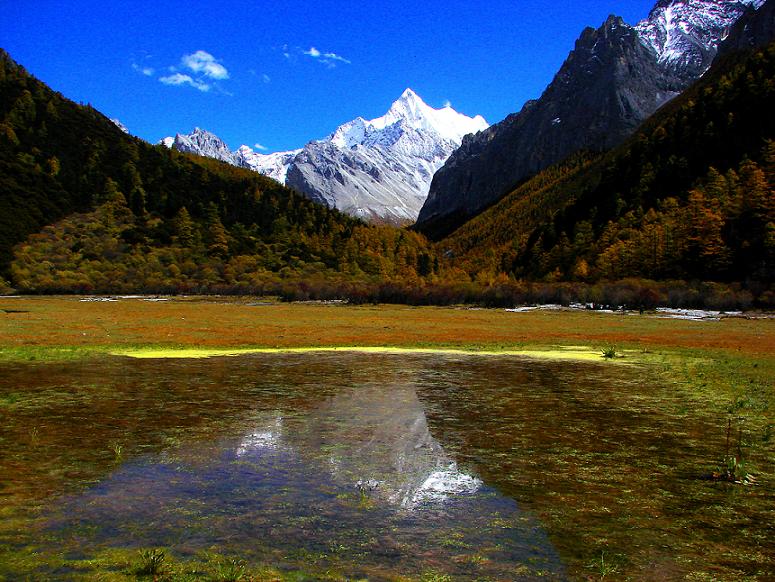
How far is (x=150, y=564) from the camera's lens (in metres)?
8.05

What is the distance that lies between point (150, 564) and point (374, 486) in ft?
17.3

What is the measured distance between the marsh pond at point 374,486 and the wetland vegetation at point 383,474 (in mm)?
55

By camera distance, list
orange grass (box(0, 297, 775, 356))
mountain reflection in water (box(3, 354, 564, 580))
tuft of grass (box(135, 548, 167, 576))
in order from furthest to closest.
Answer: orange grass (box(0, 297, 775, 356)), mountain reflection in water (box(3, 354, 564, 580)), tuft of grass (box(135, 548, 167, 576))

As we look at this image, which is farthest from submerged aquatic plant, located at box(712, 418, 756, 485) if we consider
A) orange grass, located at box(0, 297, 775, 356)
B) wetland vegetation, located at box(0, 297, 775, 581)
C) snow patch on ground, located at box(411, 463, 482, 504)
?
orange grass, located at box(0, 297, 775, 356)

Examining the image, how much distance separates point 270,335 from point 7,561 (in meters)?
43.6

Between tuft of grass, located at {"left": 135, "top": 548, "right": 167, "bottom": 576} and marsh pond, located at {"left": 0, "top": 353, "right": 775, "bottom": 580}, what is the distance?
0.36 ft

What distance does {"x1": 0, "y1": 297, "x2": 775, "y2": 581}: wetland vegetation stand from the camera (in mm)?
8680

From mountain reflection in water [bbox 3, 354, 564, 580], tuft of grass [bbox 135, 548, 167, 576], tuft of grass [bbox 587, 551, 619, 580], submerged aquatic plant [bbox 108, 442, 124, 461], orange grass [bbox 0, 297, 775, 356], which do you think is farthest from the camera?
orange grass [bbox 0, 297, 775, 356]

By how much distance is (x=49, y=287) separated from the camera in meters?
160

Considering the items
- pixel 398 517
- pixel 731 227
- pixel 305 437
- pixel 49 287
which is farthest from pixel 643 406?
pixel 49 287

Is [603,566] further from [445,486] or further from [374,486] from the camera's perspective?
[374,486]

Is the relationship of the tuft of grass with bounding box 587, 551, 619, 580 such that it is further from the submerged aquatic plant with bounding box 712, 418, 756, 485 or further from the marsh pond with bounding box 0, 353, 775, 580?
the submerged aquatic plant with bounding box 712, 418, 756, 485

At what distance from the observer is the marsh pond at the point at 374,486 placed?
28.6 ft

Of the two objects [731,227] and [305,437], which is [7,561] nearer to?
[305,437]
